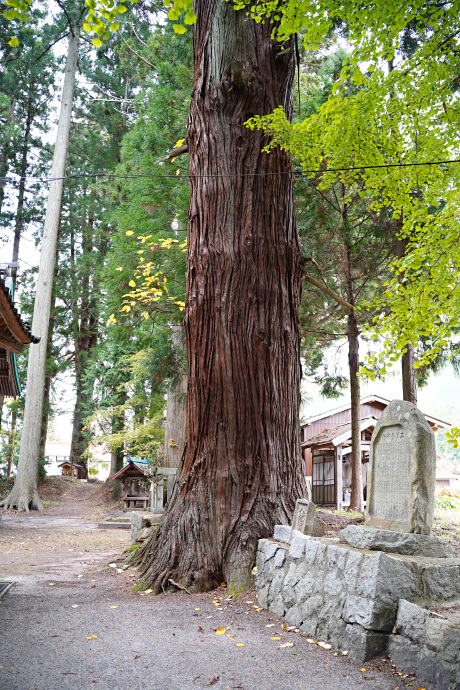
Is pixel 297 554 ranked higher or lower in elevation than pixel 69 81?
lower

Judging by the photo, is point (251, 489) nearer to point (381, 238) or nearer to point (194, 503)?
point (194, 503)

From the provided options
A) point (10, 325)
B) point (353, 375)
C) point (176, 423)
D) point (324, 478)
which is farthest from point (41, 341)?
point (324, 478)

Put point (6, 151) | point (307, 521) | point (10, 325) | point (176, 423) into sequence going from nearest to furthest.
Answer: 1. point (307, 521)
2. point (10, 325)
3. point (176, 423)
4. point (6, 151)

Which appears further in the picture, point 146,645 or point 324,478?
point 324,478

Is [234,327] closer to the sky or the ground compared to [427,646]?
closer to the sky

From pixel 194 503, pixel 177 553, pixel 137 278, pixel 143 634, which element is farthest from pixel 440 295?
pixel 137 278

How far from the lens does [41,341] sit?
14.4 m

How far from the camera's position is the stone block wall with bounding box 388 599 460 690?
9.32 ft

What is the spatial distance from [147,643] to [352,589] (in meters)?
1.55

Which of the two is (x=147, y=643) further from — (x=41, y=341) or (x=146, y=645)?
(x=41, y=341)

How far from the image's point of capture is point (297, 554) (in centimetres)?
439

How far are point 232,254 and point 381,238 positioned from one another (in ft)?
18.1

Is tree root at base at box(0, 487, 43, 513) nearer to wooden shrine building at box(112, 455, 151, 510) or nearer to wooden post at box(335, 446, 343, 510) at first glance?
wooden shrine building at box(112, 455, 151, 510)

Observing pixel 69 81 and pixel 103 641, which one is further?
pixel 69 81
